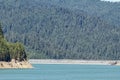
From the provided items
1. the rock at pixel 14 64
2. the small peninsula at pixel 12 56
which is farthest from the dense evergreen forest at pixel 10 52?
the rock at pixel 14 64

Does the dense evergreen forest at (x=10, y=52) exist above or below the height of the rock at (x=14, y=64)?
above

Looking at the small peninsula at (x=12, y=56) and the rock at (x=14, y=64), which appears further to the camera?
the small peninsula at (x=12, y=56)

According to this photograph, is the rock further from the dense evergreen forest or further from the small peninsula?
the dense evergreen forest

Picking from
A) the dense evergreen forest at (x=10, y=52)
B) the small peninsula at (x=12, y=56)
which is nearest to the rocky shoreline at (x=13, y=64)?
the small peninsula at (x=12, y=56)

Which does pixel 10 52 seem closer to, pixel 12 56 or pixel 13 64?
pixel 12 56

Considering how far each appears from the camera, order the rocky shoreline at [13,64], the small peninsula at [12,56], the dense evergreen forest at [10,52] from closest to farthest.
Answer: the rocky shoreline at [13,64], the small peninsula at [12,56], the dense evergreen forest at [10,52]

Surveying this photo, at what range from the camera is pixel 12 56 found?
158 m

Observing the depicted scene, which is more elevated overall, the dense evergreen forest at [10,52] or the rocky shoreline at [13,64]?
the dense evergreen forest at [10,52]

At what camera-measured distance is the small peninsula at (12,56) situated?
155 meters

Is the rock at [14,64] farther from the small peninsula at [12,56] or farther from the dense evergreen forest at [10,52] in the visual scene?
the dense evergreen forest at [10,52]

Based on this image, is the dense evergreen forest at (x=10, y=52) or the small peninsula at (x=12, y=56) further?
the dense evergreen forest at (x=10, y=52)

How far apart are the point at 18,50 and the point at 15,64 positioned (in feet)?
10.4

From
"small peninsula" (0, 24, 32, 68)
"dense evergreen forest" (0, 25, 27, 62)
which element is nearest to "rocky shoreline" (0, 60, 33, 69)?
"small peninsula" (0, 24, 32, 68)

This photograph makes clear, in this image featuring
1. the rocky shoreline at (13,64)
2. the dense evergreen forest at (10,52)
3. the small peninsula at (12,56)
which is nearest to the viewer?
the rocky shoreline at (13,64)
